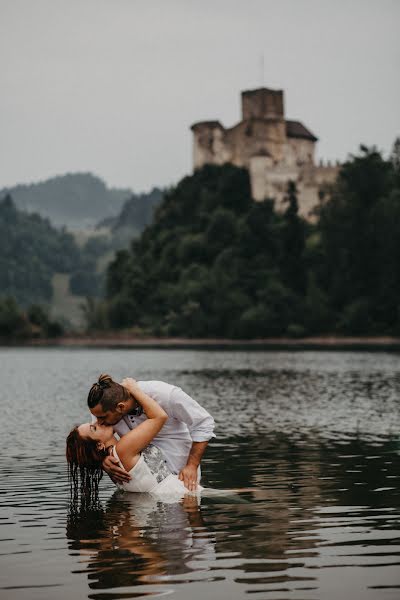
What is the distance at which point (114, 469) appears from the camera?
1206 cm

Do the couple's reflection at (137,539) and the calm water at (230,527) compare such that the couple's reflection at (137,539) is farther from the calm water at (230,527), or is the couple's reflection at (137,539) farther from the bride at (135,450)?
the bride at (135,450)

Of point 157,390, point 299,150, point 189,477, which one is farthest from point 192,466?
point 299,150

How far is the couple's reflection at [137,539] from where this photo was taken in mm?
9422

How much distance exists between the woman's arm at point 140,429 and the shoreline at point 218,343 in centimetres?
9884

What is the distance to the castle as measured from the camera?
534 ft

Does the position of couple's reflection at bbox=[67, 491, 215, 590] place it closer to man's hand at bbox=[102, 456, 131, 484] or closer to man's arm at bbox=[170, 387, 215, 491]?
man's hand at bbox=[102, 456, 131, 484]

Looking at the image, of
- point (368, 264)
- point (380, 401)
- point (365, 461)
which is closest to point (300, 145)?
point (368, 264)

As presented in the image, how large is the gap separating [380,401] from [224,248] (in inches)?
4677

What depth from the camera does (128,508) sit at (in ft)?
42.4

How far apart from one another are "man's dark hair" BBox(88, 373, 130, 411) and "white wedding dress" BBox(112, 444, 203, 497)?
921 mm

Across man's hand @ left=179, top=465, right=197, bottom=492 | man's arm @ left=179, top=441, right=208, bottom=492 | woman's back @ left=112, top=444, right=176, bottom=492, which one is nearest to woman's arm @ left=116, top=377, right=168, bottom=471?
woman's back @ left=112, top=444, right=176, bottom=492

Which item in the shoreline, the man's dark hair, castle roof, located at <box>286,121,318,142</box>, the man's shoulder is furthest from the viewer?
castle roof, located at <box>286,121,318,142</box>

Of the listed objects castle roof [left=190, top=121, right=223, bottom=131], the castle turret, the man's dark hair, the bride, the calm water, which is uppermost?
the castle turret

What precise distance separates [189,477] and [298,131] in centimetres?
17520
